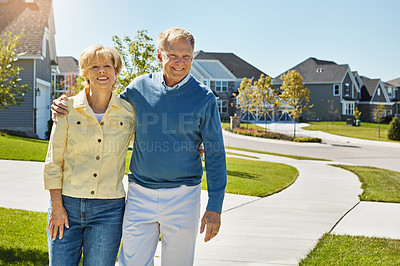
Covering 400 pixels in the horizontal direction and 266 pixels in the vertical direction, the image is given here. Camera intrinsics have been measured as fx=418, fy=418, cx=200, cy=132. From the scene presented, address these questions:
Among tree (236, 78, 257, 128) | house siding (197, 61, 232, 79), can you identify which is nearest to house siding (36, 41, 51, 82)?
tree (236, 78, 257, 128)

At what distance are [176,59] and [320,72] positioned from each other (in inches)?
2195

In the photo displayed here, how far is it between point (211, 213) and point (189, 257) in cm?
36

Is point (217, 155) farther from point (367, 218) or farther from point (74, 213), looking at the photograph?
point (367, 218)

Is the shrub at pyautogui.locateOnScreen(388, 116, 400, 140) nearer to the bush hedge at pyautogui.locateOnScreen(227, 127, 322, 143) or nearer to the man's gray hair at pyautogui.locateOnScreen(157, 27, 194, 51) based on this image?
the bush hedge at pyautogui.locateOnScreen(227, 127, 322, 143)

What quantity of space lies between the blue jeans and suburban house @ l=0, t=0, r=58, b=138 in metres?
21.8

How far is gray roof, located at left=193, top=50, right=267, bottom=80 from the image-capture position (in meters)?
55.6

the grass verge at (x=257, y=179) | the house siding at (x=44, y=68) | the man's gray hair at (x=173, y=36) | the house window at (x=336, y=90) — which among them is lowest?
the grass verge at (x=257, y=179)

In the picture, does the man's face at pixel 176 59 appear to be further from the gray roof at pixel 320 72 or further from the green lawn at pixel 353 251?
the gray roof at pixel 320 72

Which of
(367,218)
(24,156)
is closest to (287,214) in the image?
(367,218)

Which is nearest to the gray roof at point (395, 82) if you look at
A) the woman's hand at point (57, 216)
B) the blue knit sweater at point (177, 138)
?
the blue knit sweater at point (177, 138)

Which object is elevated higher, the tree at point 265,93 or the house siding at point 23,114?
the tree at point 265,93

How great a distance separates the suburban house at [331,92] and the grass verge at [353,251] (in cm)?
4848

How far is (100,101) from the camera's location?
9.98ft

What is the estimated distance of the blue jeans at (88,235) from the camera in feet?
9.35
